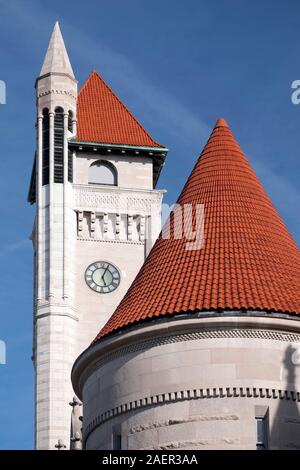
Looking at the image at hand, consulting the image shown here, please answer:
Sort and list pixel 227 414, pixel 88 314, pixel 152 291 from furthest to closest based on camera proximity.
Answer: pixel 88 314, pixel 152 291, pixel 227 414

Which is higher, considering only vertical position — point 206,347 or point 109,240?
point 109,240

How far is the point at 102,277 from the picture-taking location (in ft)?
210

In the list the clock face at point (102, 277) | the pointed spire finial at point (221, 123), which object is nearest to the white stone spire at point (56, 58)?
the clock face at point (102, 277)

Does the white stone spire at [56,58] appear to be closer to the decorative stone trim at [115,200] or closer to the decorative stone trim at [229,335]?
the decorative stone trim at [115,200]

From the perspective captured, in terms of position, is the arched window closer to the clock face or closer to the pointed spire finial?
the clock face

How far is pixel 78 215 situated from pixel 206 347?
113 feet

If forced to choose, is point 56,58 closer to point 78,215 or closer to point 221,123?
point 78,215

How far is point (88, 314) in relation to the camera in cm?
6297

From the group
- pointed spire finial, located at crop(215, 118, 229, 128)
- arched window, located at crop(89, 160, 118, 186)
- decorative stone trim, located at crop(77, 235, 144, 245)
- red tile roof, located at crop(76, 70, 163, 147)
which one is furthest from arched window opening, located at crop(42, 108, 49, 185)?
pointed spire finial, located at crop(215, 118, 229, 128)

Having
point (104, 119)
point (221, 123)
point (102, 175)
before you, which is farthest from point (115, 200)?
point (221, 123)
